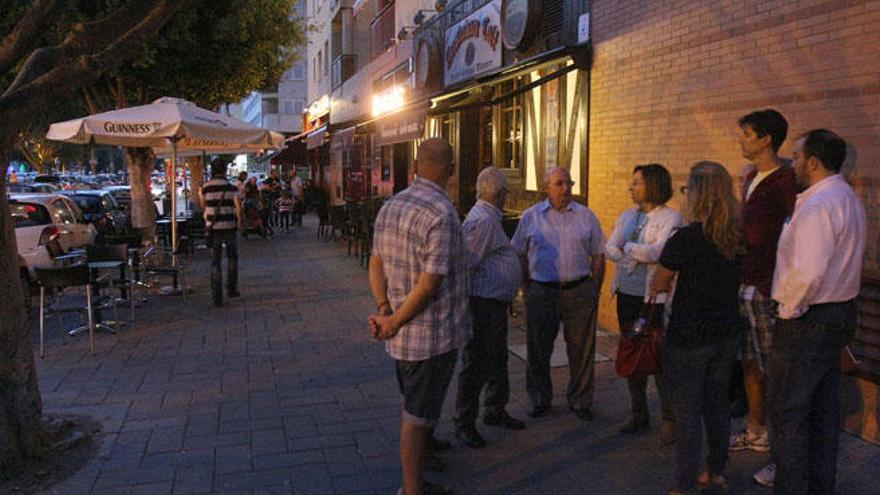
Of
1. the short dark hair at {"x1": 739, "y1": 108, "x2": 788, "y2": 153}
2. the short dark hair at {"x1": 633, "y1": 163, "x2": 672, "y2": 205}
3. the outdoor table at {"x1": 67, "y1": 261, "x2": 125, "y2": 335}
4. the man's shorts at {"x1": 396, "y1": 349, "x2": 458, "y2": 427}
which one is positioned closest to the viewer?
the man's shorts at {"x1": 396, "y1": 349, "x2": 458, "y2": 427}

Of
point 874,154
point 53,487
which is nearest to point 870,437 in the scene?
point 874,154

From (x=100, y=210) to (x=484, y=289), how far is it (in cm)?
1368

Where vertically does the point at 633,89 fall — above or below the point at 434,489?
above

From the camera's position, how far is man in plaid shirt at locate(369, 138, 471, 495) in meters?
3.50

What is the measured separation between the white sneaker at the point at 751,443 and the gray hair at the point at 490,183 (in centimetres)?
224

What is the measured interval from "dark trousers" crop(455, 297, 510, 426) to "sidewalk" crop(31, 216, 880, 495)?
11.5 inches

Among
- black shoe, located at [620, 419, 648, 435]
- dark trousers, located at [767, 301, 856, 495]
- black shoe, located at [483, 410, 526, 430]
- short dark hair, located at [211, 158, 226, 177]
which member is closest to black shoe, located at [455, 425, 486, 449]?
black shoe, located at [483, 410, 526, 430]

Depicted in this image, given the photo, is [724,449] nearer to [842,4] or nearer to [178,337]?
[842,4]

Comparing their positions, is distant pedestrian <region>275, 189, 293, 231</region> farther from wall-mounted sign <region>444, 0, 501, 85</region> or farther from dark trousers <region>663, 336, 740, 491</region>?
dark trousers <region>663, 336, 740, 491</region>

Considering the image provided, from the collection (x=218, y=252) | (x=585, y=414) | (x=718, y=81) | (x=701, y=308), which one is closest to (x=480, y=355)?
(x=585, y=414)

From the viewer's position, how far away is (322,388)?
6148 millimetres

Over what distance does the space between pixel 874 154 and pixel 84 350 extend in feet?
23.4

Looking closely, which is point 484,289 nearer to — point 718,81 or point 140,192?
point 718,81

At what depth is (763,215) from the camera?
4.30 meters
